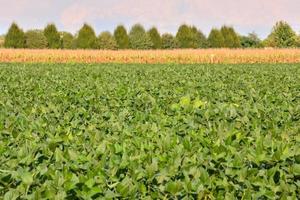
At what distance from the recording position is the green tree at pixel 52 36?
5403 centimetres

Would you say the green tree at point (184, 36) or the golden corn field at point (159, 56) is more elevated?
the green tree at point (184, 36)

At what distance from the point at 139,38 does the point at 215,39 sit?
8.85m

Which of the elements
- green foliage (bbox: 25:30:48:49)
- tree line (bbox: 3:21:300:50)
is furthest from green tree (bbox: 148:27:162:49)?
green foliage (bbox: 25:30:48:49)

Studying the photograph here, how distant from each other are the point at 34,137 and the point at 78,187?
1752 millimetres

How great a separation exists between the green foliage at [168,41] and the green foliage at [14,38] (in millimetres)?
17454

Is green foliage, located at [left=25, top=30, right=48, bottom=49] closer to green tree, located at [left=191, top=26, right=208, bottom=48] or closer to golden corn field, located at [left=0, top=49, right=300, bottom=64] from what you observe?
golden corn field, located at [left=0, top=49, right=300, bottom=64]

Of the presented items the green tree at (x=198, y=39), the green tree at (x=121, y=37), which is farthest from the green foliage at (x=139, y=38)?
the green tree at (x=198, y=39)

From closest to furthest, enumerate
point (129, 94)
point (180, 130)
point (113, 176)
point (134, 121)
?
point (113, 176) → point (180, 130) → point (134, 121) → point (129, 94)

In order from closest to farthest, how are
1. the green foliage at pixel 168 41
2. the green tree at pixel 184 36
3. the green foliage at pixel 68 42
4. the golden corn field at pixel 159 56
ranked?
the golden corn field at pixel 159 56 < the green tree at pixel 184 36 < the green foliage at pixel 68 42 < the green foliage at pixel 168 41

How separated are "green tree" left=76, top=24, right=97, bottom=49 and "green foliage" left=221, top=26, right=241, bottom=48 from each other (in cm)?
1543

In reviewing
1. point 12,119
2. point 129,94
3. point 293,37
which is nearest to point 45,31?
point 293,37

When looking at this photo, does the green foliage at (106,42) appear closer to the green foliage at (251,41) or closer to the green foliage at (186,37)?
the green foliage at (186,37)

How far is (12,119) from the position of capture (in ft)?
17.6

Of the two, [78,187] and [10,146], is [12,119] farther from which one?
[78,187]
